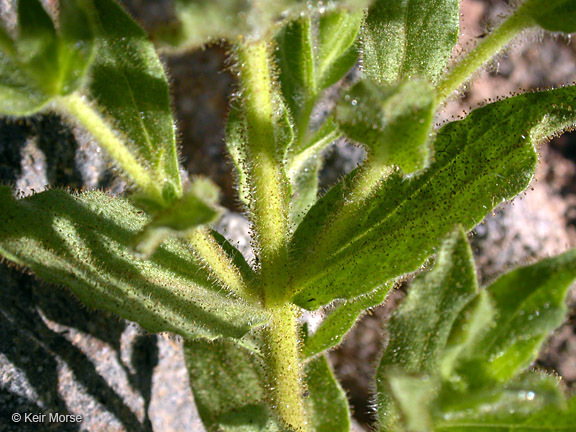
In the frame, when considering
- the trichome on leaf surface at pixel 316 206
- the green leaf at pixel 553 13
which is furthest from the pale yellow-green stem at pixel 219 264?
the green leaf at pixel 553 13

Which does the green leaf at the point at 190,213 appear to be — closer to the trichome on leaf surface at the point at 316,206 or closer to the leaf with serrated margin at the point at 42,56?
the trichome on leaf surface at the point at 316,206

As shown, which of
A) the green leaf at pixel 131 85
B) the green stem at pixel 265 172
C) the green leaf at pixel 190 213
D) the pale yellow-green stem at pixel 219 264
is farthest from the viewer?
the green leaf at pixel 131 85

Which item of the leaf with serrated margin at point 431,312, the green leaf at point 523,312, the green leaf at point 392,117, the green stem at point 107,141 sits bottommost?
the green leaf at point 523,312

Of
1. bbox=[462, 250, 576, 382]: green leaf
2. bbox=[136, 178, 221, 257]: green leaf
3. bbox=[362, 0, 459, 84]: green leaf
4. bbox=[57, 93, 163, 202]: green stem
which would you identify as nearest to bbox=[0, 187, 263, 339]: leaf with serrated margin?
bbox=[57, 93, 163, 202]: green stem

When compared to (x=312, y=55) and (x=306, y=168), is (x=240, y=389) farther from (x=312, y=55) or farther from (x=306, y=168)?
(x=312, y=55)

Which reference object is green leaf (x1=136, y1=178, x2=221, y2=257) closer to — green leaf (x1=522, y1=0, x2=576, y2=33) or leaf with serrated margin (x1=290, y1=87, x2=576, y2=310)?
leaf with serrated margin (x1=290, y1=87, x2=576, y2=310)

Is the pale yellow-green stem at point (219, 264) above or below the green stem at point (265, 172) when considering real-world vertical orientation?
below

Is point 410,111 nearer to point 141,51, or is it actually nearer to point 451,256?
point 451,256
